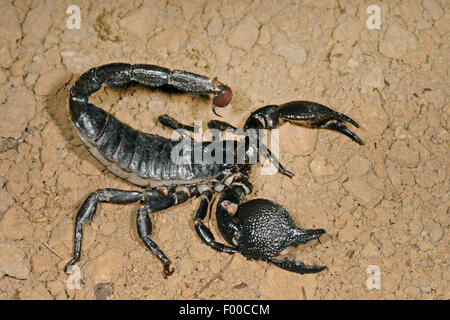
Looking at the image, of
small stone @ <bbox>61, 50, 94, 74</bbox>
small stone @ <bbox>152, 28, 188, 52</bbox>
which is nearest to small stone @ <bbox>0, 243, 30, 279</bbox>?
small stone @ <bbox>61, 50, 94, 74</bbox>

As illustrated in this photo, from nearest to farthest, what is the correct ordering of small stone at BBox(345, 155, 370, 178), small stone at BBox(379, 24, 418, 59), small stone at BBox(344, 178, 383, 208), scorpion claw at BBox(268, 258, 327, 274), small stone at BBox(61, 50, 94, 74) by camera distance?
scorpion claw at BBox(268, 258, 327, 274)
small stone at BBox(344, 178, 383, 208)
small stone at BBox(345, 155, 370, 178)
small stone at BBox(379, 24, 418, 59)
small stone at BBox(61, 50, 94, 74)

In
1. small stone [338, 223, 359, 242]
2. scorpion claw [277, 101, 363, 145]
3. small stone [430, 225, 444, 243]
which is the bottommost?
small stone [338, 223, 359, 242]

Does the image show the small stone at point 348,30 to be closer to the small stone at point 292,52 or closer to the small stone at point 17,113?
the small stone at point 292,52

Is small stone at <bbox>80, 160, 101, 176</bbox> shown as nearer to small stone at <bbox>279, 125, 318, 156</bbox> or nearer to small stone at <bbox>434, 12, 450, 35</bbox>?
small stone at <bbox>279, 125, 318, 156</bbox>

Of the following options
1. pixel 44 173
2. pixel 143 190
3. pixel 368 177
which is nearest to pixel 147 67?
pixel 143 190

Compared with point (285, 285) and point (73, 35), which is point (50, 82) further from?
point (285, 285)

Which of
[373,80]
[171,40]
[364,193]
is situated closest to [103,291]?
[364,193]
